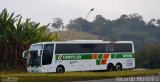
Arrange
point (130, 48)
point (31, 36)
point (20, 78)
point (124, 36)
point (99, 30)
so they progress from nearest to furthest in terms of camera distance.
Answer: point (20, 78)
point (130, 48)
point (31, 36)
point (124, 36)
point (99, 30)

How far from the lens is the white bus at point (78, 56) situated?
106 ft

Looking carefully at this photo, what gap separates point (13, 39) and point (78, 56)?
8.45 metres

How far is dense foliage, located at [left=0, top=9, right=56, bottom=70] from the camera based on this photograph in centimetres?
3900

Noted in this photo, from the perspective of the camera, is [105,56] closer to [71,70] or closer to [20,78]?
[71,70]

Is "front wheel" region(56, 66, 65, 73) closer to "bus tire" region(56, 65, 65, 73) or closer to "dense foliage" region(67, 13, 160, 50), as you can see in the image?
"bus tire" region(56, 65, 65, 73)

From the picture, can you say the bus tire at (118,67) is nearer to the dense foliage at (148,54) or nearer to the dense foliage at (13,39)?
the dense foliage at (13,39)

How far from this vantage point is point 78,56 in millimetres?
33875

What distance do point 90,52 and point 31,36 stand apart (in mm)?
8325

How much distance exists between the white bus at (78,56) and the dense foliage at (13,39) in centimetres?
488

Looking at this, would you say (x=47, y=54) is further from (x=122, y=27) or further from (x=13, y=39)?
(x=122, y=27)

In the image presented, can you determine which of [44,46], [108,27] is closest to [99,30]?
[108,27]

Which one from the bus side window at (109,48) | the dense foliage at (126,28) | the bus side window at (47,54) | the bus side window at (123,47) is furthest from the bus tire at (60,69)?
the dense foliage at (126,28)

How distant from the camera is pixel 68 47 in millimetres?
33406

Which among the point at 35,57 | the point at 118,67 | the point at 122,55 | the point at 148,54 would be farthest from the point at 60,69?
the point at 148,54
